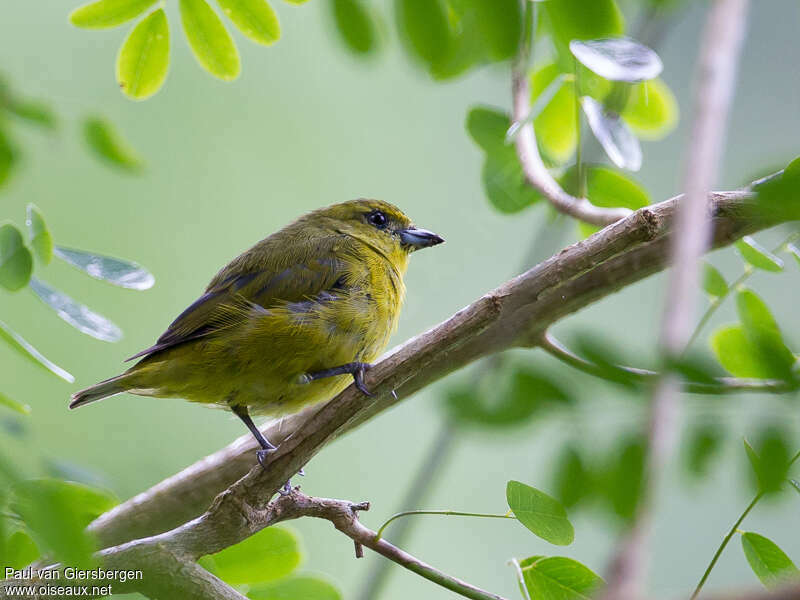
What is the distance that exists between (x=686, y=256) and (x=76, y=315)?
153 centimetres

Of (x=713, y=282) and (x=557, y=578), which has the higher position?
(x=713, y=282)

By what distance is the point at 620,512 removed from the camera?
942 millimetres

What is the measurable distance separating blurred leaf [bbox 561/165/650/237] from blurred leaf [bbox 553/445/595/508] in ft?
5.06

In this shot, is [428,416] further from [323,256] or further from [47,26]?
[47,26]

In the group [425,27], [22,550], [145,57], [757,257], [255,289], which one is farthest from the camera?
[255,289]

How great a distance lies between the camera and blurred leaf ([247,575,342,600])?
7.18ft

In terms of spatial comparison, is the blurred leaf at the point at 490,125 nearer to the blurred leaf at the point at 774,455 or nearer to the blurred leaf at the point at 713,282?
the blurred leaf at the point at 713,282

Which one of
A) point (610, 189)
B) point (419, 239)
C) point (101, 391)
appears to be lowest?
point (101, 391)

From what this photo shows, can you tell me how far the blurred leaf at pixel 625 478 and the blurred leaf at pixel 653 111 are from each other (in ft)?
6.25

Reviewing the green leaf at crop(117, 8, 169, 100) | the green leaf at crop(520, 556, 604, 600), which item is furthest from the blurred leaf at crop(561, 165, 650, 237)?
the green leaf at crop(117, 8, 169, 100)

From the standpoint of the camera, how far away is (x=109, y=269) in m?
2.10

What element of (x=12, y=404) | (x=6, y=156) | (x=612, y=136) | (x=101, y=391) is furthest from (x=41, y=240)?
(x=612, y=136)

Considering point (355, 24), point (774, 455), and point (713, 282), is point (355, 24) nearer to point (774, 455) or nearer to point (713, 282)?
point (774, 455)

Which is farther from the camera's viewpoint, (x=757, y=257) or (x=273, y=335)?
(x=273, y=335)
